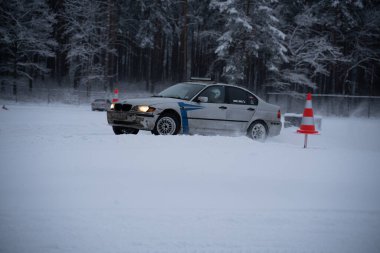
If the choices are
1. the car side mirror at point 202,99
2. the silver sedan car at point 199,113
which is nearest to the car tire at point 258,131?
the silver sedan car at point 199,113

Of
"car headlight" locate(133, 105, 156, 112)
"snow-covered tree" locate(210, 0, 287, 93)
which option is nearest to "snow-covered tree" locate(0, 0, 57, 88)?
"snow-covered tree" locate(210, 0, 287, 93)

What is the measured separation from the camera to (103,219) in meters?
3.76

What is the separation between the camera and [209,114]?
9930 mm

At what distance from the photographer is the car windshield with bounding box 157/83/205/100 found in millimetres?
10000

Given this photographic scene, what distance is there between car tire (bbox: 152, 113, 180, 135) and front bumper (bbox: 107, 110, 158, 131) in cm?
14

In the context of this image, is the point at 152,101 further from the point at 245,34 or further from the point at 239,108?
the point at 245,34

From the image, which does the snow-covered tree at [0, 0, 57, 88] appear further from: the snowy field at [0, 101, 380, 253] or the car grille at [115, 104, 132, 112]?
the snowy field at [0, 101, 380, 253]

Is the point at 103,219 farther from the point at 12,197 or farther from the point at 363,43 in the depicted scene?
the point at 363,43

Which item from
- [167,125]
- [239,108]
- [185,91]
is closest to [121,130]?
[167,125]

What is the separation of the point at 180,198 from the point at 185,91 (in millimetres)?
5960

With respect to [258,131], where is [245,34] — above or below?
above

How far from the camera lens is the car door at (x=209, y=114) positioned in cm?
974

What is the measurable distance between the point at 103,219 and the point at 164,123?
5.66 metres

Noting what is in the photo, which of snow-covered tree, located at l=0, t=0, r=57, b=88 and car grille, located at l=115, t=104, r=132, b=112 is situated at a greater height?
snow-covered tree, located at l=0, t=0, r=57, b=88
